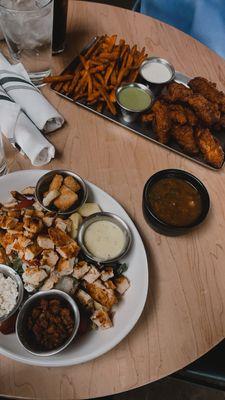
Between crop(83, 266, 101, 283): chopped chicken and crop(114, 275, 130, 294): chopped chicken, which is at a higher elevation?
crop(83, 266, 101, 283): chopped chicken

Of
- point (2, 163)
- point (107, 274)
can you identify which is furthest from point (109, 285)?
point (2, 163)

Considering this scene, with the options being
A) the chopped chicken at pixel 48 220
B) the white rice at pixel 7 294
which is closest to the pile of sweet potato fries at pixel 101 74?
the chopped chicken at pixel 48 220

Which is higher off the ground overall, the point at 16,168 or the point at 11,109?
the point at 11,109

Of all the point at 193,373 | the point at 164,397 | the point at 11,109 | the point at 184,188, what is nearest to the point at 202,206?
the point at 184,188

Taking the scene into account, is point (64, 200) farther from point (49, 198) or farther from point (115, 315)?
point (115, 315)

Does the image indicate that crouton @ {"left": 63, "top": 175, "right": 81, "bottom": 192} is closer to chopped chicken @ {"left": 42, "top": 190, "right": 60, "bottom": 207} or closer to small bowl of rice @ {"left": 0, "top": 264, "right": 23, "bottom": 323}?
chopped chicken @ {"left": 42, "top": 190, "right": 60, "bottom": 207}

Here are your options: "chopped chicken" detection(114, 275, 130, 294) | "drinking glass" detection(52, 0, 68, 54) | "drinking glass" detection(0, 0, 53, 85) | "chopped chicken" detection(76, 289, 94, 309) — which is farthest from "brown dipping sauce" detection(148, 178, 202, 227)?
"drinking glass" detection(52, 0, 68, 54)

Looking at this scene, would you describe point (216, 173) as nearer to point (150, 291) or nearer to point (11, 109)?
point (150, 291)
